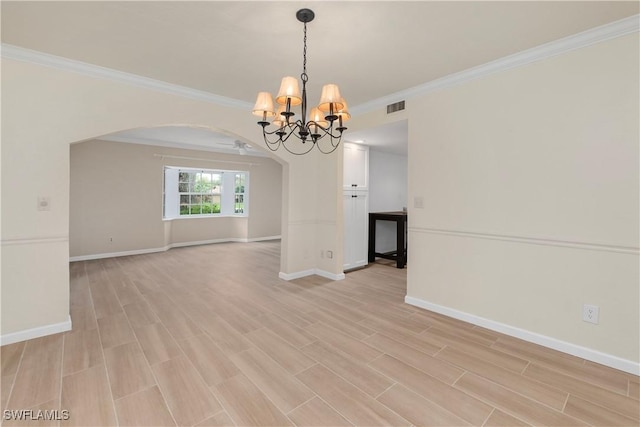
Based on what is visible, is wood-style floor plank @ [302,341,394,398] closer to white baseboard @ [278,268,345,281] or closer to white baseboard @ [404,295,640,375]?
white baseboard @ [404,295,640,375]

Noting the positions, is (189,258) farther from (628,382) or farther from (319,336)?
(628,382)

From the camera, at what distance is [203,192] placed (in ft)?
25.1

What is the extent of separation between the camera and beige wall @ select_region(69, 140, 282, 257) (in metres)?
5.58

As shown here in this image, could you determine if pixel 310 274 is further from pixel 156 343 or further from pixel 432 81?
pixel 432 81

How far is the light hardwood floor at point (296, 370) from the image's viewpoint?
170cm

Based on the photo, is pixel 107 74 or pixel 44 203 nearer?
A: pixel 44 203

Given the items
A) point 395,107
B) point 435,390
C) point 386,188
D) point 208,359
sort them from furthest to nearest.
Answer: point 386,188
point 395,107
point 208,359
point 435,390

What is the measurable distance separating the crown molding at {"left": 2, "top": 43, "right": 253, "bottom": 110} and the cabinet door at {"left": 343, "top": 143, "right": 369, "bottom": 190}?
198cm

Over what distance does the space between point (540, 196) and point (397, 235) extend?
9.06 feet

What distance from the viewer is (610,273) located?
7.25 feet

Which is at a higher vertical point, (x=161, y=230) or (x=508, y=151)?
(x=508, y=151)

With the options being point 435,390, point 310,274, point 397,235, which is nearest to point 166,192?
point 310,274

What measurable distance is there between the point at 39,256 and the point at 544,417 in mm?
4032

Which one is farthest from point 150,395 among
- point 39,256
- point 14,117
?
point 14,117
